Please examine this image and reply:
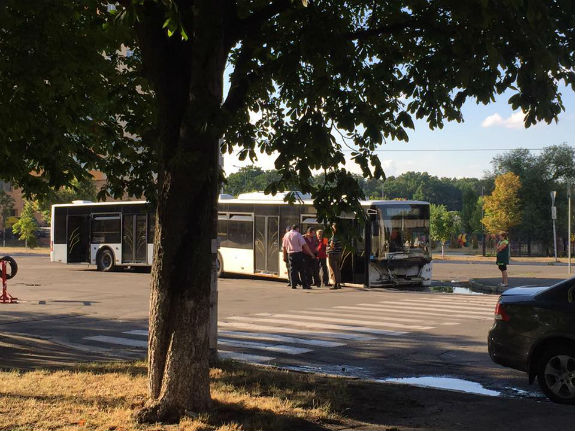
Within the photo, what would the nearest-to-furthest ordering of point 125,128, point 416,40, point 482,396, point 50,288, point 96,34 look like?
point 482,396 → point 416,40 → point 96,34 → point 125,128 → point 50,288

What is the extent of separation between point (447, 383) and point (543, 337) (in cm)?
154

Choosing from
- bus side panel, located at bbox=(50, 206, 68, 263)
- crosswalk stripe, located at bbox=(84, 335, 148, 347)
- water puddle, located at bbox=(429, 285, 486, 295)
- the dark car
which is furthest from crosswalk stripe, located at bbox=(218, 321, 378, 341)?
bus side panel, located at bbox=(50, 206, 68, 263)

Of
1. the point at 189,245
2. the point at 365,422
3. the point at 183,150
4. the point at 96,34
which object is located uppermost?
the point at 96,34

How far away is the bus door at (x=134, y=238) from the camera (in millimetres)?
30969

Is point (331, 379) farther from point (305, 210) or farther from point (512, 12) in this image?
point (305, 210)

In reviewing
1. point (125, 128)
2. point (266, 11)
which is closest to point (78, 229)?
point (125, 128)

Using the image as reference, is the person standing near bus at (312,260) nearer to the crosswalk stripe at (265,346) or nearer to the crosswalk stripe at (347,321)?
the crosswalk stripe at (347,321)

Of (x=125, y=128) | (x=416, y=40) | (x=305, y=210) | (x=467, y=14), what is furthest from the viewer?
(x=305, y=210)

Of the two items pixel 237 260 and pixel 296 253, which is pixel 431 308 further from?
pixel 237 260

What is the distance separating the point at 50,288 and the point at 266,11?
17.7 meters

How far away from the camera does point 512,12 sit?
6109 mm

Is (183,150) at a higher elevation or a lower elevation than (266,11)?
lower

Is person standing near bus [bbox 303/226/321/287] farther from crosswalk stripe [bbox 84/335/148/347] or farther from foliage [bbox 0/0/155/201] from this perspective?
foliage [bbox 0/0/155/201]

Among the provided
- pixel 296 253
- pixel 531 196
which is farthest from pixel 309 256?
pixel 531 196
